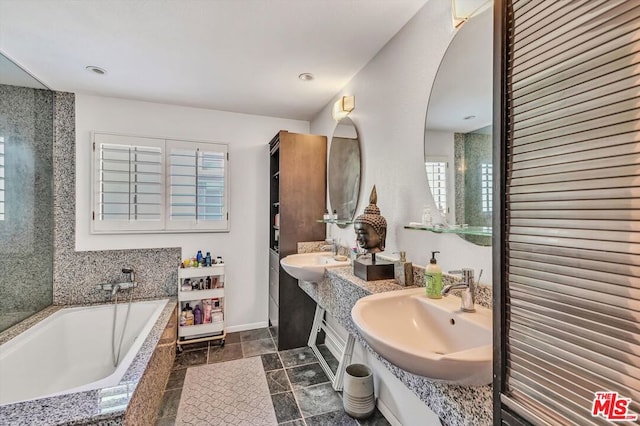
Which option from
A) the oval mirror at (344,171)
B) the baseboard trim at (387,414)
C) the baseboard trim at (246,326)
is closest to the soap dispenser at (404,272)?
the oval mirror at (344,171)

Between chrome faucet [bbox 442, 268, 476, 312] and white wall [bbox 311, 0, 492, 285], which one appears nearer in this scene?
chrome faucet [bbox 442, 268, 476, 312]

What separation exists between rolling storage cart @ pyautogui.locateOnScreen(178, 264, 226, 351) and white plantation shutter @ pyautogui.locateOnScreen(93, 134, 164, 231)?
0.62 meters

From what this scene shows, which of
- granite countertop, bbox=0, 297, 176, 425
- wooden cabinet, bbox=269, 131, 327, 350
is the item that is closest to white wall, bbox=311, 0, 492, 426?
wooden cabinet, bbox=269, 131, 327, 350

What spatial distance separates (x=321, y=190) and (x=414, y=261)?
151cm

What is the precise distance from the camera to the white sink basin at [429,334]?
0.80 m

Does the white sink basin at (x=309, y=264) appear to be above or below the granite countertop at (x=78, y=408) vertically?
above

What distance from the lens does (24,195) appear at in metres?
2.38

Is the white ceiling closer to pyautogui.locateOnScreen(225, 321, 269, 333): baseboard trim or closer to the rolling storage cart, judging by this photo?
the rolling storage cart

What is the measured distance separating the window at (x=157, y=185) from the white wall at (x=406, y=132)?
5.62 feet

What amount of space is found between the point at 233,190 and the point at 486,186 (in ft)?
8.62

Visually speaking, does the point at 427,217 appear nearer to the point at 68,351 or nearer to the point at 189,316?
the point at 189,316

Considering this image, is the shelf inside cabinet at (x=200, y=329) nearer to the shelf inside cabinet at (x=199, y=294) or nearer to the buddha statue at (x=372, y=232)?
the shelf inside cabinet at (x=199, y=294)

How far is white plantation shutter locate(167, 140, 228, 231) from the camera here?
118 inches

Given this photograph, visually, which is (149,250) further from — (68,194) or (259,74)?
(259,74)
